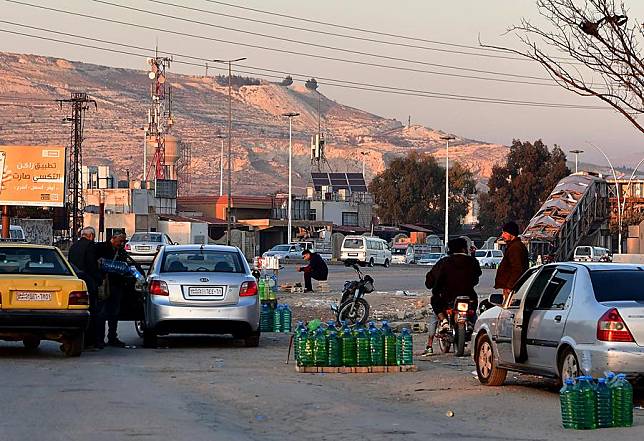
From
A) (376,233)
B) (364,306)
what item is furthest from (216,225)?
(364,306)

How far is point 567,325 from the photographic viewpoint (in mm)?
13875

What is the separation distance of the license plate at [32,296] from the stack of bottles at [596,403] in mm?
8612

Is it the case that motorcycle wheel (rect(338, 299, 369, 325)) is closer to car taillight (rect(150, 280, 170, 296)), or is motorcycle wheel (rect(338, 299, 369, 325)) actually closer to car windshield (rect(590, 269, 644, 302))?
car taillight (rect(150, 280, 170, 296))

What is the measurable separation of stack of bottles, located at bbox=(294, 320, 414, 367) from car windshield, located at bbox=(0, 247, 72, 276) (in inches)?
156

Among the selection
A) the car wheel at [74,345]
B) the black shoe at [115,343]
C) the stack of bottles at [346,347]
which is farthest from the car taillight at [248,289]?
the stack of bottles at [346,347]

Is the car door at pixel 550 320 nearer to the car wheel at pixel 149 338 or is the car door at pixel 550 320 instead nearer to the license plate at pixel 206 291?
the license plate at pixel 206 291

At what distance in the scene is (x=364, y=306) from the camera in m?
26.9

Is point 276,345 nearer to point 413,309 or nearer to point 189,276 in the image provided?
point 189,276

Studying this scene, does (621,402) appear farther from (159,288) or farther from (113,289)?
(113,289)

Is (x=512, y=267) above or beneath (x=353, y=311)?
above

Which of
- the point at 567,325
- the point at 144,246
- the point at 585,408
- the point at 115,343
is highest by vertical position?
the point at 144,246

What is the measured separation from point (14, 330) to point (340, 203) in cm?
11236

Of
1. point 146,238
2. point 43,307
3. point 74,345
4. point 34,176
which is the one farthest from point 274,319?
point 34,176

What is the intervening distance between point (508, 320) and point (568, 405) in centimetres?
360
